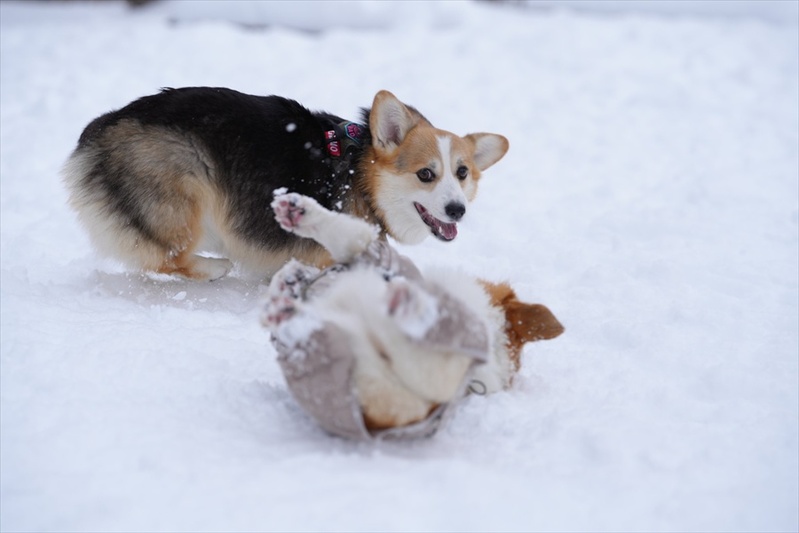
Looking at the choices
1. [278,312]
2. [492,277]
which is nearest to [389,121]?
[492,277]

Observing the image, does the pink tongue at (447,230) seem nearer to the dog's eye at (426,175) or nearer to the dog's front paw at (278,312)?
the dog's eye at (426,175)

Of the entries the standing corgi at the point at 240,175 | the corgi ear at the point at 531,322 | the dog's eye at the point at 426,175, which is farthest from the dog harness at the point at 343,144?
the corgi ear at the point at 531,322

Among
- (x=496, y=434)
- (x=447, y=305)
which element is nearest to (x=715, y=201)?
(x=496, y=434)

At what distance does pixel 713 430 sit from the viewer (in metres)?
2.51

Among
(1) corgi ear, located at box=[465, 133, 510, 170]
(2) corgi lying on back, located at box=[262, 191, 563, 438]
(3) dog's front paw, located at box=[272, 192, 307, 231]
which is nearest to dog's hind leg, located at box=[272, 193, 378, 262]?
(3) dog's front paw, located at box=[272, 192, 307, 231]

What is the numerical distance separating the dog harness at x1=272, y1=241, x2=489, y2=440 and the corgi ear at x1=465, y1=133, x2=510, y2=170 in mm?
2040

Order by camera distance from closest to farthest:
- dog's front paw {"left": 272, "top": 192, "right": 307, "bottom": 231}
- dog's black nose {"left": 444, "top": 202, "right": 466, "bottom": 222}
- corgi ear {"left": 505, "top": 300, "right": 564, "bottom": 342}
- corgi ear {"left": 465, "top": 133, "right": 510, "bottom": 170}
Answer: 1. dog's front paw {"left": 272, "top": 192, "right": 307, "bottom": 231}
2. corgi ear {"left": 505, "top": 300, "right": 564, "bottom": 342}
3. dog's black nose {"left": 444, "top": 202, "right": 466, "bottom": 222}
4. corgi ear {"left": 465, "top": 133, "right": 510, "bottom": 170}

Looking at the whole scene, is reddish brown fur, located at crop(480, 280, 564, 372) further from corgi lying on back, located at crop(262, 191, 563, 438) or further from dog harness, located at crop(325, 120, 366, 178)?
dog harness, located at crop(325, 120, 366, 178)

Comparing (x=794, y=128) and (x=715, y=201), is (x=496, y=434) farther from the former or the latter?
(x=794, y=128)

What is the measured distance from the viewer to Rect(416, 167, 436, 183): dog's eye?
3646mm

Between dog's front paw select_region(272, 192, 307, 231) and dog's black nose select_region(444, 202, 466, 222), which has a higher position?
dog's front paw select_region(272, 192, 307, 231)

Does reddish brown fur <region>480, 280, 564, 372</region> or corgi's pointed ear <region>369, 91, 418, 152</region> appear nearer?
reddish brown fur <region>480, 280, 564, 372</region>

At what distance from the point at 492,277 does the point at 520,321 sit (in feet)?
4.92

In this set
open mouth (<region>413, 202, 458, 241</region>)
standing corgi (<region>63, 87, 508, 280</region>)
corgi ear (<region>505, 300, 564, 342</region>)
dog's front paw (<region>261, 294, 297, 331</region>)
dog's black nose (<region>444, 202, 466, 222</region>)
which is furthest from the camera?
open mouth (<region>413, 202, 458, 241</region>)
